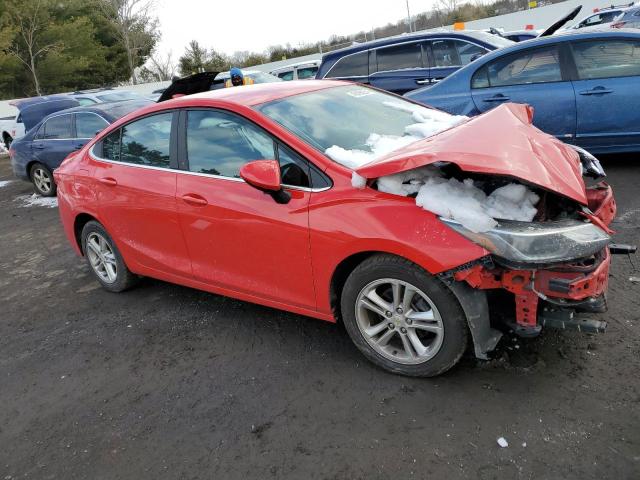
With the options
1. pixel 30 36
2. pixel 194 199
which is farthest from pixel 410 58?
pixel 30 36

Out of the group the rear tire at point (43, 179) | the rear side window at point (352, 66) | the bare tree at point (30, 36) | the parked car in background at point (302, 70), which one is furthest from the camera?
the bare tree at point (30, 36)

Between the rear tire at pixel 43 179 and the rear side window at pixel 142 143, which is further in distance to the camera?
the rear tire at pixel 43 179

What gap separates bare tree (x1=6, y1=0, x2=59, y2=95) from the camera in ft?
106

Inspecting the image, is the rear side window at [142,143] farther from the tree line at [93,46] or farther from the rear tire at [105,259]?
the tree line at [93,46]

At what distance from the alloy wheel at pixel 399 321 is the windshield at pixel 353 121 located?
2.41ft

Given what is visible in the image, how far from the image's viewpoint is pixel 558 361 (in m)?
2.97

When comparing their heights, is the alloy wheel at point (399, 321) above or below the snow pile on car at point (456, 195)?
below

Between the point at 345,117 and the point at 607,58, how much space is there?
381cm

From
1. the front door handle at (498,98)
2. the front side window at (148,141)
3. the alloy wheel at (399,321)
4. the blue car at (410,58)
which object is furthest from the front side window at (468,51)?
the alloy wheel at (399,321)

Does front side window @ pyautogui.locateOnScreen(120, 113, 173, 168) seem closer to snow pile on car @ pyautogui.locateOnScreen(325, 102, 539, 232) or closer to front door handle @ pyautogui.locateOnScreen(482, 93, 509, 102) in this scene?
snow pile on car @ pyautogui.locateOnScreen(325, 102, 539, 232)

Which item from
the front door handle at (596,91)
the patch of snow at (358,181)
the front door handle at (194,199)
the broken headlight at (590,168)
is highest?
the front door handle at (596,91)

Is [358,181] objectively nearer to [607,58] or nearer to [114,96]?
[607,58]

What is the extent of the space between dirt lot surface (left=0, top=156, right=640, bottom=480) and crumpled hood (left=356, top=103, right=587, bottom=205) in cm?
97

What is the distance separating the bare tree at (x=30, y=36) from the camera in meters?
32.3
